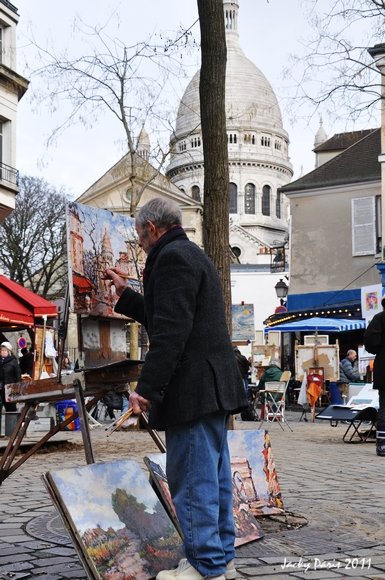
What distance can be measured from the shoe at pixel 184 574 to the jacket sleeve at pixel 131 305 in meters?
1.50

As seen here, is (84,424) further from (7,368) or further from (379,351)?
(7,368)

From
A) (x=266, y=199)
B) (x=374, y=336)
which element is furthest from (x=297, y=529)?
(x=266, y=199)

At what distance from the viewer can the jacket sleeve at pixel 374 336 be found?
424 inches

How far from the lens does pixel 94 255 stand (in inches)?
242

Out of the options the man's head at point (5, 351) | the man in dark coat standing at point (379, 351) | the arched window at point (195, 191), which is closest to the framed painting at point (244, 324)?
the man's head at point (5, 351)

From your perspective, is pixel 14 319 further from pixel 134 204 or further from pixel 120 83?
pixel 120 83

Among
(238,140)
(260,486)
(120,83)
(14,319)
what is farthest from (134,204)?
(238,140)

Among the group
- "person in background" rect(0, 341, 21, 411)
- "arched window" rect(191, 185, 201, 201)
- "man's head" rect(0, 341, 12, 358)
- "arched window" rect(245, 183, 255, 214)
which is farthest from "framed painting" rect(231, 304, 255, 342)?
"arched window" rect(245, 183, 255, 214)

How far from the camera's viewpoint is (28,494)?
766 cm

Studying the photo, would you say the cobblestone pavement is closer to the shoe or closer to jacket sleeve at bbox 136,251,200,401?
the shoe

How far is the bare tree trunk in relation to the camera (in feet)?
22.8

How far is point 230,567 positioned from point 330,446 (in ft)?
28.6

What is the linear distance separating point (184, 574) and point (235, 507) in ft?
4.44

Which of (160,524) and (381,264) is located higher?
(381,264)
